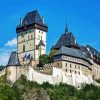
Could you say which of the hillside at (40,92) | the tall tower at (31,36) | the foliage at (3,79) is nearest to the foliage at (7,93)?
the hillside at (40,92)

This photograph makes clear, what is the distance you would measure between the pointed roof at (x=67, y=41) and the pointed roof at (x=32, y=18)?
255 inches

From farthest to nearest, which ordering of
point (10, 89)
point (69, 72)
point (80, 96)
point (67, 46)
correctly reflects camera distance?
point (67, 46), point (69, 72), point (80, 96), point (10, 89)

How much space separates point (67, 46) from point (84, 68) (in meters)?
6.63

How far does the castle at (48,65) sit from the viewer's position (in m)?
95.7

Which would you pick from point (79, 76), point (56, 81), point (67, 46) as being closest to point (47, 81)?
point (56, 81)

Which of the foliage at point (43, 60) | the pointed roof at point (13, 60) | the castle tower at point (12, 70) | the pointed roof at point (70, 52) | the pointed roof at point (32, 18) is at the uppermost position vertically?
the pointed roof at point (32, 18)

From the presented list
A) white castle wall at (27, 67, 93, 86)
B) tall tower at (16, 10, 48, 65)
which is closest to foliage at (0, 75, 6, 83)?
white castle wall at (27, 67, 93, 86)

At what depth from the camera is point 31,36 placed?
4483 inches

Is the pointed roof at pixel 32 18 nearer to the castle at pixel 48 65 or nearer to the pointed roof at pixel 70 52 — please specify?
the castle at pixel 48 65

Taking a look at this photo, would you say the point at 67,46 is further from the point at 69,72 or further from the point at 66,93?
the point at 66,93

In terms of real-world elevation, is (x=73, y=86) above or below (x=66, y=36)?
below

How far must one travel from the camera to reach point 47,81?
316 ft

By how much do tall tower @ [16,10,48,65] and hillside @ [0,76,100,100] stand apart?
Answer: 16.6 meters

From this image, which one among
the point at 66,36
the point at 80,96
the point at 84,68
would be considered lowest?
the point at 80,96
